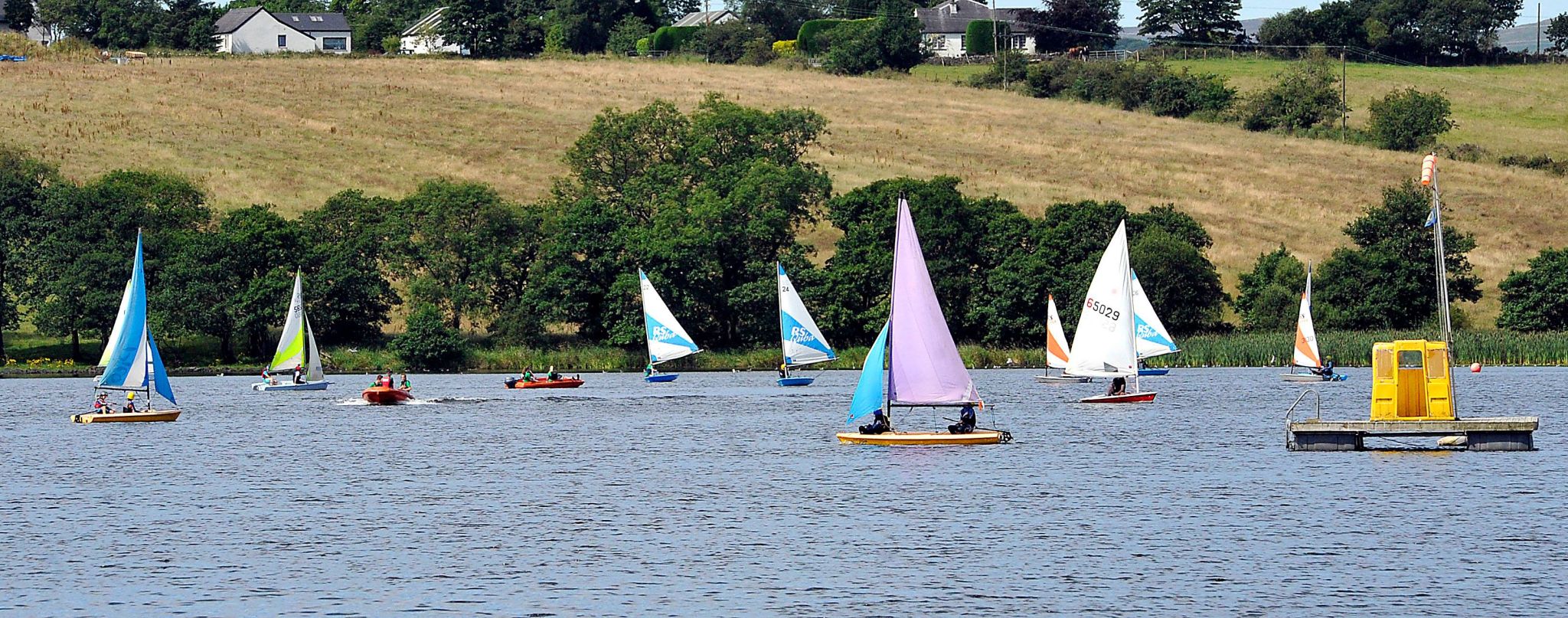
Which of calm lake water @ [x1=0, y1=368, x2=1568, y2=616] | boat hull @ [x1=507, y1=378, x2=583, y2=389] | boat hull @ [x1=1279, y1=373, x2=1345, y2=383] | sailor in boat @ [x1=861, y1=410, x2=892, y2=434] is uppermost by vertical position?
sailor in boat @ [x1=861, y1=410, x2=892, y2=434]

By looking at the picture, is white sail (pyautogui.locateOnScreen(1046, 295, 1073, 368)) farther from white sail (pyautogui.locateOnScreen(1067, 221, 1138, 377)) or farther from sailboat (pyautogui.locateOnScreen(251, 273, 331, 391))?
sailboat (pyautogui.locateOnScreen(251, 273, 331, 391))

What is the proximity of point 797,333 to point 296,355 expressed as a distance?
1158 inches

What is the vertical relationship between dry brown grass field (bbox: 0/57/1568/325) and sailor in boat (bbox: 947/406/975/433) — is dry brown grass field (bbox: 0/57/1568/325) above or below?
above

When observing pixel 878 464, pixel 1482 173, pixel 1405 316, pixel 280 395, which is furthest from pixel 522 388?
pixel 1482 173

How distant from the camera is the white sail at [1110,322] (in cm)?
7781

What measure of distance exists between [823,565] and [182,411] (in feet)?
186

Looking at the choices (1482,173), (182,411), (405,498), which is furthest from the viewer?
(1482,173)

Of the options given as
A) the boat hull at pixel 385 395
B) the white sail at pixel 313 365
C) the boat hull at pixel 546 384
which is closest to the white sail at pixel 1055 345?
the boat hull at pixel 546 384

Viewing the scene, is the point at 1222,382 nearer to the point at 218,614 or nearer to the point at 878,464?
the point at 878,464

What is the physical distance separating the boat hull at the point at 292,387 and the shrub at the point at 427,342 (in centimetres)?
1202

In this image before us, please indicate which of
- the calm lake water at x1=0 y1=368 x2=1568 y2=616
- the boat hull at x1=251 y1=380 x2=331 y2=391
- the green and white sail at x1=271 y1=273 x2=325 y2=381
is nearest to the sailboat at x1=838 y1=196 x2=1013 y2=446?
the calm lake water at x1=0 y1=368 x2=1568 y2=616

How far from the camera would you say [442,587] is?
39438mm

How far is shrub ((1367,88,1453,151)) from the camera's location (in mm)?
183500

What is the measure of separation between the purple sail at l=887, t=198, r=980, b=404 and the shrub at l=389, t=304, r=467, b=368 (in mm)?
64096
